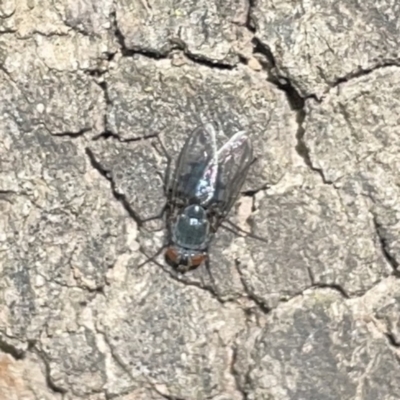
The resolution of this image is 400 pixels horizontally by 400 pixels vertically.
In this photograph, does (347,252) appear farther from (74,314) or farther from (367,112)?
(74,314)

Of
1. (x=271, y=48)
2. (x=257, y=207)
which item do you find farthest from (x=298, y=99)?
(x=257, y=207)

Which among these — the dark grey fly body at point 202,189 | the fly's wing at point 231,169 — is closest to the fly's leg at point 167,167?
the dark grey fly body at point 202,189

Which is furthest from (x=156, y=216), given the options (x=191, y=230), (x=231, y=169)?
(x=231, y=169)

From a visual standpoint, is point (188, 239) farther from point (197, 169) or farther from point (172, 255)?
point (197, 169)

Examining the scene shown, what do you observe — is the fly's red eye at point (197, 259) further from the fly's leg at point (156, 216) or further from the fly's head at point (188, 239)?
the fly's leg at point (156, 216)

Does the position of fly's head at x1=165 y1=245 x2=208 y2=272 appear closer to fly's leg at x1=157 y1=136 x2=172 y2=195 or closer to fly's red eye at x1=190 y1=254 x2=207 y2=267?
fly's red eye at x1=190 y1=254 x2=207 y2=267

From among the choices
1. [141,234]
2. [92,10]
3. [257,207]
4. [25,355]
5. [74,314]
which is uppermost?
[92,10]

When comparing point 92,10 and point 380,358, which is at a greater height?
point 92,10
